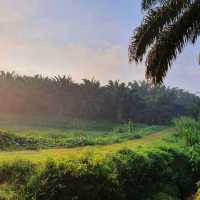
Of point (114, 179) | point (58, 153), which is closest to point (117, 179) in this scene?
point (114, 179)

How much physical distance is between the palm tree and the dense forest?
87.6 metres

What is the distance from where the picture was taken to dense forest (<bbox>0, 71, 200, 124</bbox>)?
107 m

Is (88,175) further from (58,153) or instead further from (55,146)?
(55,146)

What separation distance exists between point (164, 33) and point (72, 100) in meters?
95.1

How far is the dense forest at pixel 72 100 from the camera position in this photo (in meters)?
107

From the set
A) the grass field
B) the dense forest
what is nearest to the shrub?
the grass field

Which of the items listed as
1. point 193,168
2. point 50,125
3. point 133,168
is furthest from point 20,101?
point 133,168

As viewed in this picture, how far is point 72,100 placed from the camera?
11169 centimetres

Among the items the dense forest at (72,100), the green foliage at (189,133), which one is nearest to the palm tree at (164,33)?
the green foliage at (189,133)

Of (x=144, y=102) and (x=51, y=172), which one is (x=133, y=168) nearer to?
(x=51, y=172)

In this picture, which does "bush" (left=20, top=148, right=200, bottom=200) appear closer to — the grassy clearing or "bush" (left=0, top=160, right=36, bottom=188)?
the grassy clearing

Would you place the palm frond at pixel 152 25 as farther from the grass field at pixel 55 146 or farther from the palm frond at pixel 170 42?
the grass field at pixel 55 146

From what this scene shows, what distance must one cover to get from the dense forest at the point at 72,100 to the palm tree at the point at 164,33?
87.6 meters

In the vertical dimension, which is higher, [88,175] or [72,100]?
[72,100]
